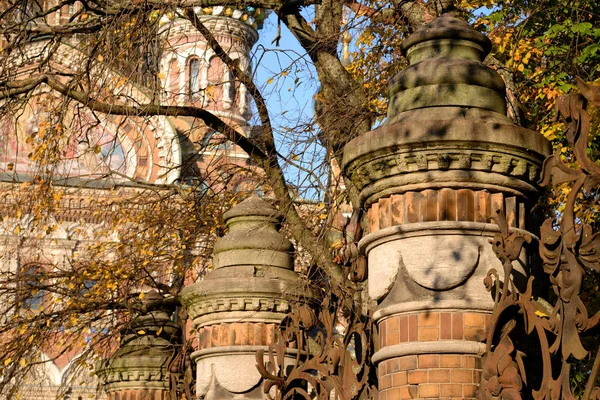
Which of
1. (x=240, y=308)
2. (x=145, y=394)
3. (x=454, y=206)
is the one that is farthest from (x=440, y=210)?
(x=145, y=394)

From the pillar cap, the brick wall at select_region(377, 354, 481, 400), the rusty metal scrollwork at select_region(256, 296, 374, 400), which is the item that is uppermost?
the pillar cap

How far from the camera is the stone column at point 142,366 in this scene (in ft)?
30.3

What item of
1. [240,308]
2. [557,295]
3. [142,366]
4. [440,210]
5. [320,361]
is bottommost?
[557,295]

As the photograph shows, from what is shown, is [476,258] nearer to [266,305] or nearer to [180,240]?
[266,305]

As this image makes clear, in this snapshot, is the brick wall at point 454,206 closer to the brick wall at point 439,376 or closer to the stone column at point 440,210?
the stone column at point 440,210

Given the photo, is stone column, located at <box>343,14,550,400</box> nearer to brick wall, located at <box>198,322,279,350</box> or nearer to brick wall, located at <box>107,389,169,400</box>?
brick wall, located at <box>198,322,279,350</box>

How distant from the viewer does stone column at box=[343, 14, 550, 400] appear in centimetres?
457

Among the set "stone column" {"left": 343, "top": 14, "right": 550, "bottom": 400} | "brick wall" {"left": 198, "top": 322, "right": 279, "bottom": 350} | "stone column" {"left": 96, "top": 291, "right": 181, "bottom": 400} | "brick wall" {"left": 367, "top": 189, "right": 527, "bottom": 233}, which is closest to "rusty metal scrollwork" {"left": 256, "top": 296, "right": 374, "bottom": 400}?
"brick wall" {"left": 198, "top": 322, "right": 279, "bottom": 350}

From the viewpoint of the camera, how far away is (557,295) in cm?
405

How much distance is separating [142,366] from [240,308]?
248 centimetres

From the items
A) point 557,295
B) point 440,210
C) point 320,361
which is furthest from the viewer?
point 320,361

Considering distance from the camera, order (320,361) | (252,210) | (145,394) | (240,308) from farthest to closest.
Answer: (145,394) → (252,210) → (240,308) → (320,361)

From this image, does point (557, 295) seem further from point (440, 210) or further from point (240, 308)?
point (240, 308)

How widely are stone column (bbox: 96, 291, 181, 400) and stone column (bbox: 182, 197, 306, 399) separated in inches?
71.3
